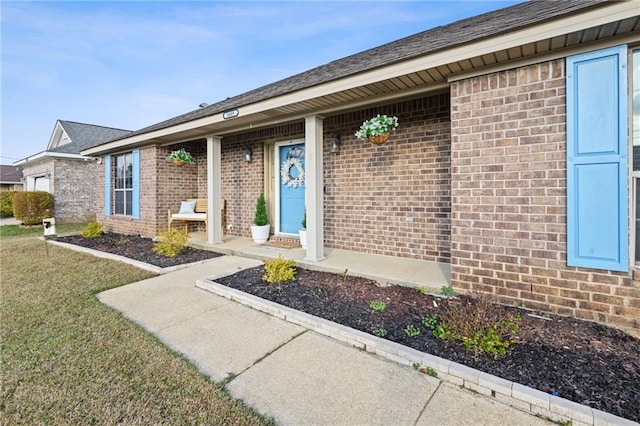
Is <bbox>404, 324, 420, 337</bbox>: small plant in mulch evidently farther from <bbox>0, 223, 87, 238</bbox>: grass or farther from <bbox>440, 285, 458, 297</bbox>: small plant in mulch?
<bbox>0, 223, 87, 238</bbox>: grass

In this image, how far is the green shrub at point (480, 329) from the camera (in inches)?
89.6

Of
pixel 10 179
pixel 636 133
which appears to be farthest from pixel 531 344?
pixel 10 179

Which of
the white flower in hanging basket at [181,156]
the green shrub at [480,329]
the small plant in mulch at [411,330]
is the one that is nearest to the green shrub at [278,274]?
the small plant in mulch at [411,330]

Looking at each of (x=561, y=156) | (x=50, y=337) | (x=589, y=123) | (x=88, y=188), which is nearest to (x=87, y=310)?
(x=50, y=337)

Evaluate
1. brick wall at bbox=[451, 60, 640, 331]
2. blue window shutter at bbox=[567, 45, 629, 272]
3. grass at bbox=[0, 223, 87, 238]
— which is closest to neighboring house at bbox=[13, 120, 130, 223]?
grass at bbox=[0, 223, 87, 238]

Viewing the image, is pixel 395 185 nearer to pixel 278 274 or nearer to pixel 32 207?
pixel 278 274

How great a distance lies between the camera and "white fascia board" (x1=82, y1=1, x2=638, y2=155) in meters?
2.40

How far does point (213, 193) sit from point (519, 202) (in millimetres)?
5578

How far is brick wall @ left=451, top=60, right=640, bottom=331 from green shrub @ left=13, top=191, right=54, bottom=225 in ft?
54.1

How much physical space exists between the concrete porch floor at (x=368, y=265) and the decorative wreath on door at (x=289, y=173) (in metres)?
1.58

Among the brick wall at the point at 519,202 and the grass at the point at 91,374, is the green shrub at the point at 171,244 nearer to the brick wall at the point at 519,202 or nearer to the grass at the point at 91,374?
the grass at the point at 91,374

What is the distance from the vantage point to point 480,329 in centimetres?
242

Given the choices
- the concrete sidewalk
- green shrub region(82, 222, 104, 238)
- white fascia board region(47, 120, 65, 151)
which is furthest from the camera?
white fascia board region(47, 120, 65, 151)

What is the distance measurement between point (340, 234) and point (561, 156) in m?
3.71
